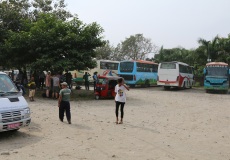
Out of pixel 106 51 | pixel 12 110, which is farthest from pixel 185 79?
pixel 106 51

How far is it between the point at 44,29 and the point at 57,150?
537 inches

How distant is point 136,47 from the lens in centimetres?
5791

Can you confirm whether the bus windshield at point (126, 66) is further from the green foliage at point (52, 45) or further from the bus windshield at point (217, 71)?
the green foliage at point (52, 45)

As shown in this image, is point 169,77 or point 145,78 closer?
point 169,77

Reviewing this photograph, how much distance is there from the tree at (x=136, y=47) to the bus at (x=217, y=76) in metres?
31.5

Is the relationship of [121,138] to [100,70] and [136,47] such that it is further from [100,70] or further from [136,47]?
[136,47]

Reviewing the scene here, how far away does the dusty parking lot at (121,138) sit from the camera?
277 inches

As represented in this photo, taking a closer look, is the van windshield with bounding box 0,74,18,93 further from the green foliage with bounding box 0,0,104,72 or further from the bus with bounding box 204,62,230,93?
the bus with bounding box 204,62,230,93

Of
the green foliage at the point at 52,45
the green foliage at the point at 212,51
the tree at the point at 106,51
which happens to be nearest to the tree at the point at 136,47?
the tree at the point at 106,51

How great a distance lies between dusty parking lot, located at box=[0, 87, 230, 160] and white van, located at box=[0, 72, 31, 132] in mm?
435

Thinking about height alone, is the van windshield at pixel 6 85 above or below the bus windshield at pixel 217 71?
below

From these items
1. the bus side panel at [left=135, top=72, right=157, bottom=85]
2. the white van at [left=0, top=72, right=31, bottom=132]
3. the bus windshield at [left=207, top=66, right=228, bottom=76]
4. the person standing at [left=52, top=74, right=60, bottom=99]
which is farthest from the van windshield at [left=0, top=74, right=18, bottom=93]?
the bus side panel at [left=135, top=72, right=157, bottom=85]

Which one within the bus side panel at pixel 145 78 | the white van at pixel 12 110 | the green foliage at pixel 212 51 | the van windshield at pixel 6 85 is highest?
the green foliage at pixel 212 51

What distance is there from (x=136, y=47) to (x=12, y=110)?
5074 centimetres
